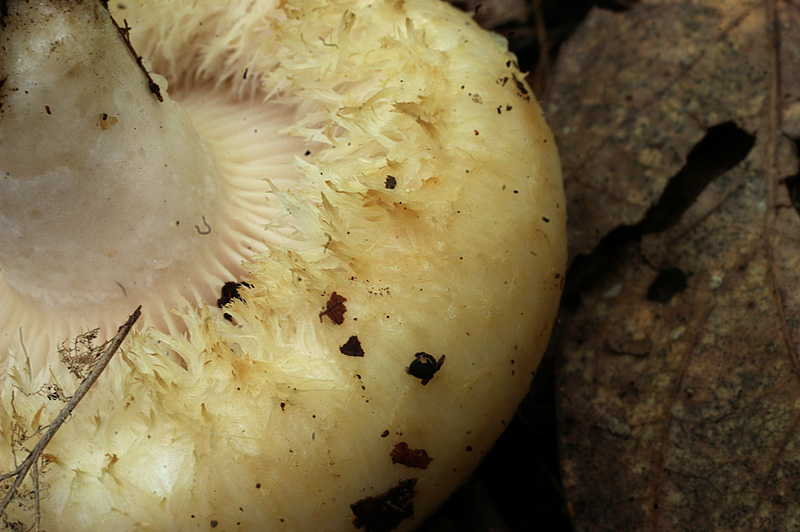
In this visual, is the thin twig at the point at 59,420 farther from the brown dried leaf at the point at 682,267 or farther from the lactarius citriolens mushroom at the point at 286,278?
the brown dried leaf at the point at 682,267

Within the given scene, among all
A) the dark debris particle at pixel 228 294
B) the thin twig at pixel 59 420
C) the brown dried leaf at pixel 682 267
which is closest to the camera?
the thin twig at pixel 59 420

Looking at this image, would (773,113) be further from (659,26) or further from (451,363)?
(451,363)

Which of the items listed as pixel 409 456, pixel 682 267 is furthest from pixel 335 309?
pixel 682 267

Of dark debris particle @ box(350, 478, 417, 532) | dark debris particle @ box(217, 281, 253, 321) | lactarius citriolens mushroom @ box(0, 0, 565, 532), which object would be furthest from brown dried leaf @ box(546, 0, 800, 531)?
dark debris particle @ box(217, 281, 253, 321)

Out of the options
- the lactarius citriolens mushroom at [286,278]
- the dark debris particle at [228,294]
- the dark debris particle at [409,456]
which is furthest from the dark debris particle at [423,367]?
the dark debris particle at [228,294]

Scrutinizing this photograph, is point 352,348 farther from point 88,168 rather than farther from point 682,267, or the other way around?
point 682,267

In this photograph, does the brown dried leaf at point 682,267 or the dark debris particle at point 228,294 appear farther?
the brown dried leaf at point 682,267

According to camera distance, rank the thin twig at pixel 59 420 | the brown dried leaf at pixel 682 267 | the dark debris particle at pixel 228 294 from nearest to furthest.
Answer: the thin twig at pixel 59 420 → the dark debris particle at pixel 228 294 → the brown dried leaf at pixel 682 267

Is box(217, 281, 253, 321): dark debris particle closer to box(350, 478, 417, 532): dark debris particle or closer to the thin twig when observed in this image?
the thin twig
